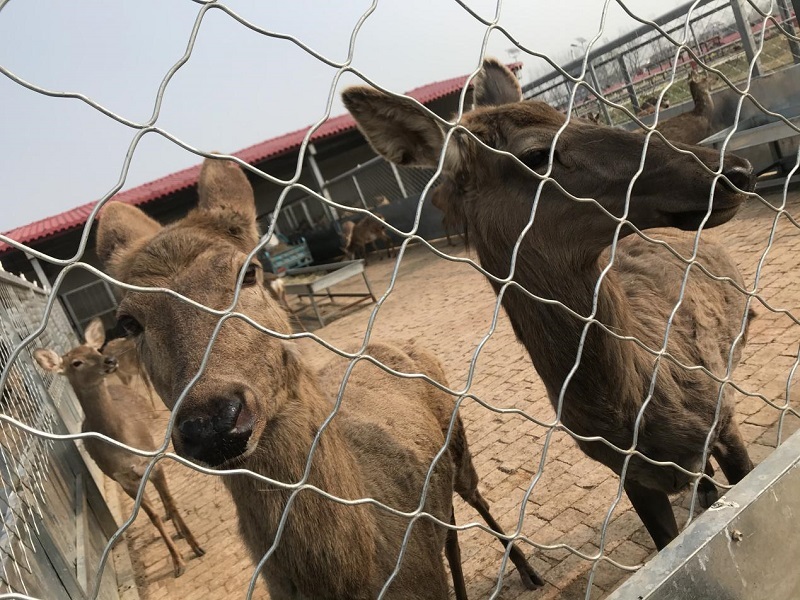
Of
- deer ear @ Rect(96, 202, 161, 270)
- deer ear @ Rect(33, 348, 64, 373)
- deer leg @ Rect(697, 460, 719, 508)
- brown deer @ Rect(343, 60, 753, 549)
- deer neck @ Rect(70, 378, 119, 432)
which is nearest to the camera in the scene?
brown deer @ Rect(343, 60, 753, 549)

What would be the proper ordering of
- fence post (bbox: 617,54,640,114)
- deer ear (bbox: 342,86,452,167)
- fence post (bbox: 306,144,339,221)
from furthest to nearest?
fence post (bbox: 306,144,339,221) < fence post (bbox: 617,54,640,114) < deer ear (bbox: 342,86,452,167)

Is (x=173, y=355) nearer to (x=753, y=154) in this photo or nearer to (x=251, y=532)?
(x=251, y=532)

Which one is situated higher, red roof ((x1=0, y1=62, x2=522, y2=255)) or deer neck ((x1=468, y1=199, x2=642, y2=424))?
red roof ((x1=0, y1=62, x2=522, y2=255))

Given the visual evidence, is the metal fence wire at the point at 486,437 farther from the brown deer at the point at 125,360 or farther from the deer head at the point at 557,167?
the brown deer at the point at 125,360

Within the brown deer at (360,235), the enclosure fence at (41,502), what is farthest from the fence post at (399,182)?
the enclosure fence at (41,502)

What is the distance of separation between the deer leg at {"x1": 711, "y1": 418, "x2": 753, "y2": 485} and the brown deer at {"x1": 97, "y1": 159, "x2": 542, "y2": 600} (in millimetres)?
1391

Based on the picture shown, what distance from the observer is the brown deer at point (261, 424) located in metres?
1.93

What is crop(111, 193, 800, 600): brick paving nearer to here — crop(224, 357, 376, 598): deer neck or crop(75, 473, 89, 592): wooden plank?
crop(75, 473, 89, 592): wooden plank

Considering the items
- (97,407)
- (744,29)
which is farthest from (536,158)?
(744,29)

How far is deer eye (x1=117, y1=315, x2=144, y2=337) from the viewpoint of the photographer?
244cm

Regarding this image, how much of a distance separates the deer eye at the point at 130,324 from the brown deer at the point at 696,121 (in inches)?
409

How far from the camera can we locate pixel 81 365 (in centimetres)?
656

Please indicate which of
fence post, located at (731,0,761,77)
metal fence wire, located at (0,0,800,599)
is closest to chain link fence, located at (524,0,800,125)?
fence post, located at (731,0,761,77)

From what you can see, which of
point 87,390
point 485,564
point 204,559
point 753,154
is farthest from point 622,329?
point 753,154
